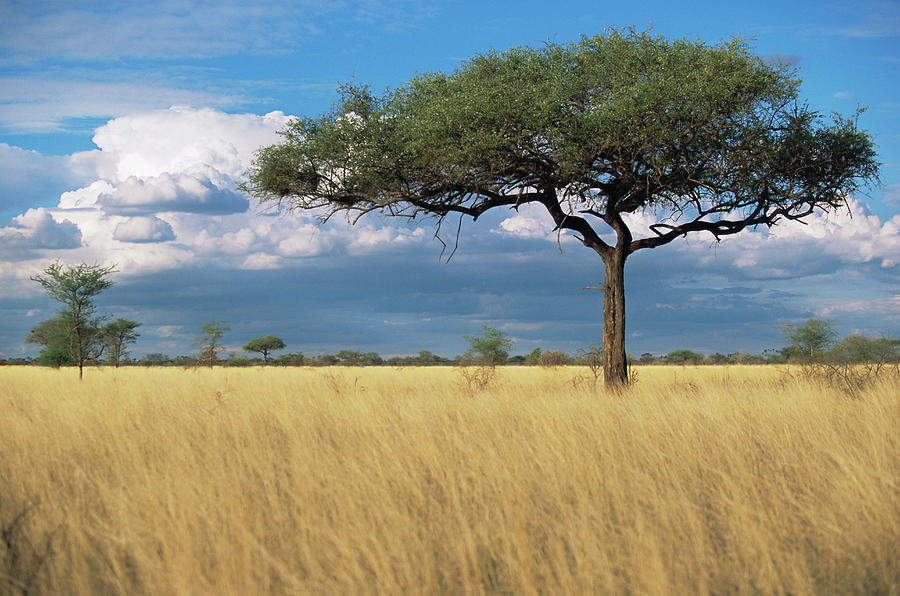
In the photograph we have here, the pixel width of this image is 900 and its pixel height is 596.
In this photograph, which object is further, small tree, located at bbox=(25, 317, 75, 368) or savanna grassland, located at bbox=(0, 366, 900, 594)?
small tree, located at bbox=(25, 317, 75, 368)

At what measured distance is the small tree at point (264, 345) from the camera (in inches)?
2958

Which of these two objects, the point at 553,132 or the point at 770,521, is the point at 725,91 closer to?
the point at 553,132

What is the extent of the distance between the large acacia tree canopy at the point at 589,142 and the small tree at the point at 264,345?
6030 cm

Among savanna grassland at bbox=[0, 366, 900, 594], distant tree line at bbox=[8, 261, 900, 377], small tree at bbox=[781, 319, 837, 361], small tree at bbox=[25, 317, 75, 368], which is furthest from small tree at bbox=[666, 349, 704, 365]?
savanna grassland at bbox=[0, 366, 900, 594]

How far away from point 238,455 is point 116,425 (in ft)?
11.1

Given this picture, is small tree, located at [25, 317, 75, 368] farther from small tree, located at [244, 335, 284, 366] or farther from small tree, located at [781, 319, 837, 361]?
small tree, located at [781, 319, 837, 361]

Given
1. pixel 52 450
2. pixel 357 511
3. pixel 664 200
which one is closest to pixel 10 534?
pixel 357 511

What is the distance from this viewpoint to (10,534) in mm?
4680

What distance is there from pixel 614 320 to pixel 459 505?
11.7 metres

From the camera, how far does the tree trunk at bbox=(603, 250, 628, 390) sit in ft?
52.6

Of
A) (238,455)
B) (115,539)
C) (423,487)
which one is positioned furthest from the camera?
(238,455)

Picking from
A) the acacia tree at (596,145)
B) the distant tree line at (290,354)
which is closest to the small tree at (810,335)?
the distant tree line at (290,354)

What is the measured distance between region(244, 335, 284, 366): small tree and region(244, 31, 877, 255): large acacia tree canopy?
198 feet

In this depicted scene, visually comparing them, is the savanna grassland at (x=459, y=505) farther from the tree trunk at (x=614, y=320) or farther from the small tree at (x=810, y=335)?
the small tree at (x=810, y=335)
